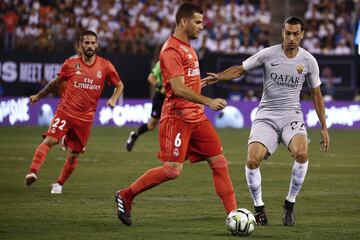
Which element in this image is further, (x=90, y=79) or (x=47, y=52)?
(x=47, y=52)

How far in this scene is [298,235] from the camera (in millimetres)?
10344

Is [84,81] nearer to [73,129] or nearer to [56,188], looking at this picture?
[73,129]

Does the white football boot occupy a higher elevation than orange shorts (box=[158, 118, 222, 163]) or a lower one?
lower

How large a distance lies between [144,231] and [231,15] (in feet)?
81.8

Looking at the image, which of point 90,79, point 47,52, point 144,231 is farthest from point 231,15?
point 144,231

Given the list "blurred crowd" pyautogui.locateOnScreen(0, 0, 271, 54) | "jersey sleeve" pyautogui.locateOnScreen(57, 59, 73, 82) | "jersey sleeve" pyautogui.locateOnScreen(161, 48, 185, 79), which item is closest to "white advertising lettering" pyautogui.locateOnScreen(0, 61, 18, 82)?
"blurred crowd" pyautogui.locateOnScreen(0, 0, 271, 54)

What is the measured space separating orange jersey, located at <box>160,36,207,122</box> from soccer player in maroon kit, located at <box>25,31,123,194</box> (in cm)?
374

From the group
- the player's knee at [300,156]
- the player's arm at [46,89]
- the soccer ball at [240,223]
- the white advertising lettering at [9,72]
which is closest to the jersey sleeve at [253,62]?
the player's knee at [300,156]

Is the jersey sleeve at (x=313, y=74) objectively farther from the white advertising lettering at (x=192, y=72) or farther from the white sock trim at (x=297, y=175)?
the white advertising lettering at (x=192, y=72)

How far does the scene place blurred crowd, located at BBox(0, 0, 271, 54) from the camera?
31797 mm

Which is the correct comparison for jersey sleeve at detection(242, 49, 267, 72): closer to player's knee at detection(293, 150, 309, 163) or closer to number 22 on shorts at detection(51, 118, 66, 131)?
player's knee at detection(293, 150, 309, 163)

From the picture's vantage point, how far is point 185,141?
10.6 metres

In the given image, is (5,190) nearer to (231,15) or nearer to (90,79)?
(90,79)

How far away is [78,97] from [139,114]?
15534 mm
